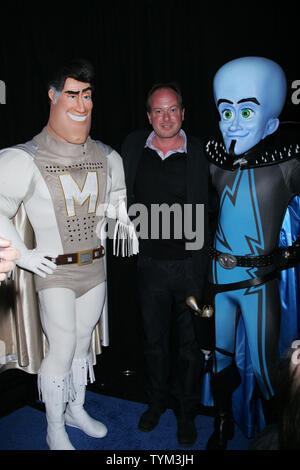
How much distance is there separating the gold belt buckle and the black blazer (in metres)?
0.41

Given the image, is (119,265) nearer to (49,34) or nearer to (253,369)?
(253,369)

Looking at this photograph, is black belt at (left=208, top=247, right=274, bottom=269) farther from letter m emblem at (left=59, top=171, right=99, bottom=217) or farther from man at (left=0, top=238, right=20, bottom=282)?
man at (left=0, top=238, right=20, bottom=282)

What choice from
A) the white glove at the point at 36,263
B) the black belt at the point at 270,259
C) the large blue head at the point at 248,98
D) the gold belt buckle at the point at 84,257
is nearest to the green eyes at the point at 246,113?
the large blue head at the point at 248,98

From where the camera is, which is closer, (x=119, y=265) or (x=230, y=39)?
(x=230, y=39)

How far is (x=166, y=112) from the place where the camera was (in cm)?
190

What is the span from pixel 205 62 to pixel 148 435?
6.61ft

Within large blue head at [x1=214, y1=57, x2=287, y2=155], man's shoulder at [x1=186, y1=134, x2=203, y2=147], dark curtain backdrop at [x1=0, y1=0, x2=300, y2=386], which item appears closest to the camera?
large blue head at [x1=214, y1=57, x2=287, y2=155]

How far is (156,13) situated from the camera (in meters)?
2.30

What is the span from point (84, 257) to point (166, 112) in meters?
0.78

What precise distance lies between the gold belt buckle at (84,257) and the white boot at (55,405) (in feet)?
1.73

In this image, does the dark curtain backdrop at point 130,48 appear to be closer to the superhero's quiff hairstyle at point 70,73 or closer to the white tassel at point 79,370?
the superhero's quiff hairstyle at point 70,73

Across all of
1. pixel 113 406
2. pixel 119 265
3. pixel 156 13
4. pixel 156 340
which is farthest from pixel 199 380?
pixel 156 13

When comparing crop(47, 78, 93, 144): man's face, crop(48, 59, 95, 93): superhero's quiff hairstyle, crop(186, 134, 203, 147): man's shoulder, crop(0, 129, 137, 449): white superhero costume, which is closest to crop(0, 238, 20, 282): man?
crop(0, 129, 137, 449): white superhero costume

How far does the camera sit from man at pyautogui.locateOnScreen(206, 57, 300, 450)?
1.63m
